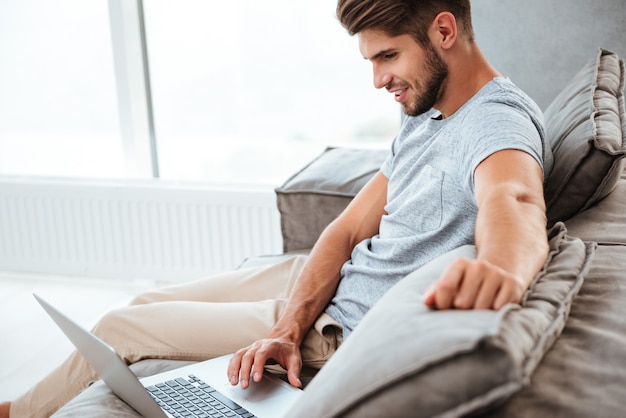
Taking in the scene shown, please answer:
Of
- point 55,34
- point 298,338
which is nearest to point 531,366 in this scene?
point 298,338

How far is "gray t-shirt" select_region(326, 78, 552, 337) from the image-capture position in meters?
1.22

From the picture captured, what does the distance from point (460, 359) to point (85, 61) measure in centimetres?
302

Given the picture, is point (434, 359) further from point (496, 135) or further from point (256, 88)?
point (256, 88)

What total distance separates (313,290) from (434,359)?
94 centimetres

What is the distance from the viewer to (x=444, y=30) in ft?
4.59

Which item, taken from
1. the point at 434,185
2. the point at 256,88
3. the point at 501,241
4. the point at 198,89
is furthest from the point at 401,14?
the point at 198,89

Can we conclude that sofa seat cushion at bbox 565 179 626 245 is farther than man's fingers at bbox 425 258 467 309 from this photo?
Yes

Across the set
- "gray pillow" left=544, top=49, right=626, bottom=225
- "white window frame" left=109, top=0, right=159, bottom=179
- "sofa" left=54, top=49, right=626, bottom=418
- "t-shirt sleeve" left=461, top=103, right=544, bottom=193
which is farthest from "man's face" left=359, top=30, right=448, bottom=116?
"white window frame" left=109, top=0, right=159, bottom=179

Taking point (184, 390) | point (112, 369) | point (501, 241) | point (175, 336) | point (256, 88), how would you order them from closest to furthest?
point (501, 241) < point (112, 369) < point (184, 390) < point (175, 336) < point (256, 88)

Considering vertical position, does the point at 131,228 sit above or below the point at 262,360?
below

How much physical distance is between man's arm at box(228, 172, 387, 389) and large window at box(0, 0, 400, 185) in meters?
1.41

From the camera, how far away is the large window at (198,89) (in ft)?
9.96

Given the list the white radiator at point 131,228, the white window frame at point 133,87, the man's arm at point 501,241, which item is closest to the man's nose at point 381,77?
the man's arm at point 501,241

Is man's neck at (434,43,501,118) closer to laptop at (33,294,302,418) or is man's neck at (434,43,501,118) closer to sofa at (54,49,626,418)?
sofa at (54,49,626,418)
